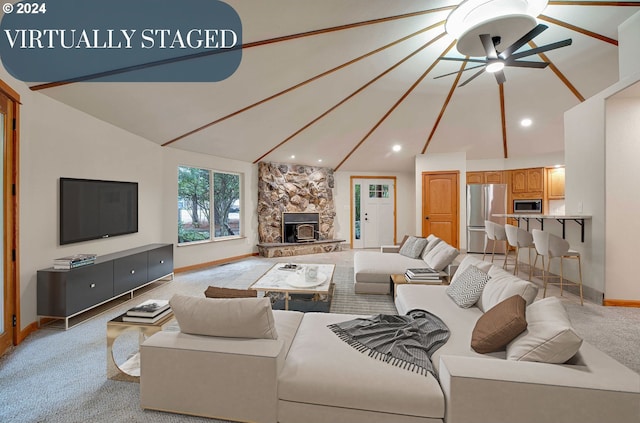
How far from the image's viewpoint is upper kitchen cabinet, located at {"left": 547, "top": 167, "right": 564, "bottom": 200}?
262 inches

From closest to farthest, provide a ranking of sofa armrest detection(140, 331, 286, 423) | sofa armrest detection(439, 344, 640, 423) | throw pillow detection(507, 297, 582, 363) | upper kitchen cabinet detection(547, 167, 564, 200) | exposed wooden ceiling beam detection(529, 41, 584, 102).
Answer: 1. sofa armrest detection(439, 344, 640, 423)
2. throw pillow detection(507, 297, 582, 363)
3. sofa armrest detection(140, 331, 286, 423)
4. exposed wooden ceiling beam detection(529, 41, 584, 102)
5. upper kitchen cabinet detection(547, 167, 564, 200)

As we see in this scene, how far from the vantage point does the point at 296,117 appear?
5.09 metres

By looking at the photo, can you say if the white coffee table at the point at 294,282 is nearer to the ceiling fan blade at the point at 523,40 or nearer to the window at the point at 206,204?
the window at the point at 206,204

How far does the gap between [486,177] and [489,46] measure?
211 inches

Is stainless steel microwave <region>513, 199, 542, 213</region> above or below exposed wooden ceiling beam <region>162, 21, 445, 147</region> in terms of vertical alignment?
below

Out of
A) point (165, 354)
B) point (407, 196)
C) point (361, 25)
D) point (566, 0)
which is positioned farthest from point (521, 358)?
point (407, 196)

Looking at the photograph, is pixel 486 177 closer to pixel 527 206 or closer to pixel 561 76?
pixel 527 206

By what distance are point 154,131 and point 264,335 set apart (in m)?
4.11

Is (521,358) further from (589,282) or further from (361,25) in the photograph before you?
(589,282)

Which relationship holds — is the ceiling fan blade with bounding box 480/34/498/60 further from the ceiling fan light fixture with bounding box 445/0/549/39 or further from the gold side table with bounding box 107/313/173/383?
the gold side table with bounding box 107/313/173/383

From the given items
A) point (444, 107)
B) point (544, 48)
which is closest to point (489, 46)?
point (544, 48)

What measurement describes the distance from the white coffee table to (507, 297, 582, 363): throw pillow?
175 cm

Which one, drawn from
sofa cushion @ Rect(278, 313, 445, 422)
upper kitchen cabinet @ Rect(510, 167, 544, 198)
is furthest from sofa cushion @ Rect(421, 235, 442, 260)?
upper kitchen cabinet @ Rect(510, 167, 544, 198)

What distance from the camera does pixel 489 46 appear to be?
8.60 ft
